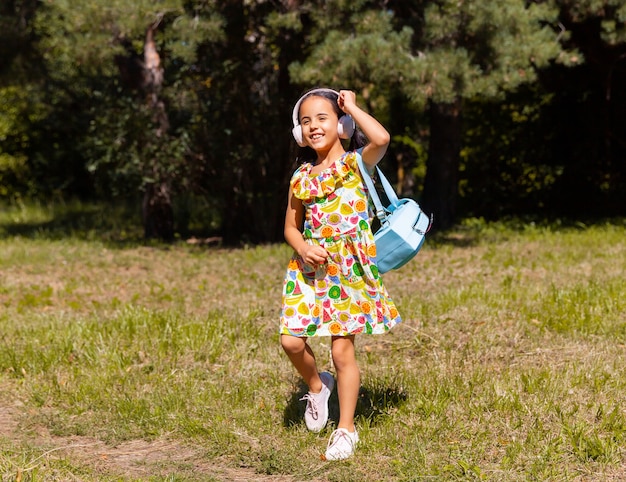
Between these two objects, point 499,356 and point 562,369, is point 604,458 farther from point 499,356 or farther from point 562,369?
point 499,356

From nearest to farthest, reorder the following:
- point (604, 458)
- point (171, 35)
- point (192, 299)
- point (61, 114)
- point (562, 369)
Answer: point (604, 458) → point (562, 369) → point (192, 299) → point (171, 35) → point (61, 114)

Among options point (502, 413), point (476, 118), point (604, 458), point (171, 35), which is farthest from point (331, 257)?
point (476, 118)

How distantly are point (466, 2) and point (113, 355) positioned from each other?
225 inches

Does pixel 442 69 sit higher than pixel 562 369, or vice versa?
pixel 442 69

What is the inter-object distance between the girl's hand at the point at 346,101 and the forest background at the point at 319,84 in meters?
5.03

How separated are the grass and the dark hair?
4.16 ft

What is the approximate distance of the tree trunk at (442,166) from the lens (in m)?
12.5

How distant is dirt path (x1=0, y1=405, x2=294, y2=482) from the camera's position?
388 cm

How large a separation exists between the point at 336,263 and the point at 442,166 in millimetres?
8758

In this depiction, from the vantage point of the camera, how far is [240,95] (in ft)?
35.7

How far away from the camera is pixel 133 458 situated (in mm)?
4125

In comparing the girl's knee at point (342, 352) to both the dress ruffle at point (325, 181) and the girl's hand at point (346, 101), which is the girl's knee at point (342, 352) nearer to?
the dress ruffle at point (325, 181)

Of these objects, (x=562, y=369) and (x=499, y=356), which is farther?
(x=499, y=356)

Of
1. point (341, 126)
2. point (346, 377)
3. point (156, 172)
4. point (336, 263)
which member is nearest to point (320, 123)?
point (341, 126)
